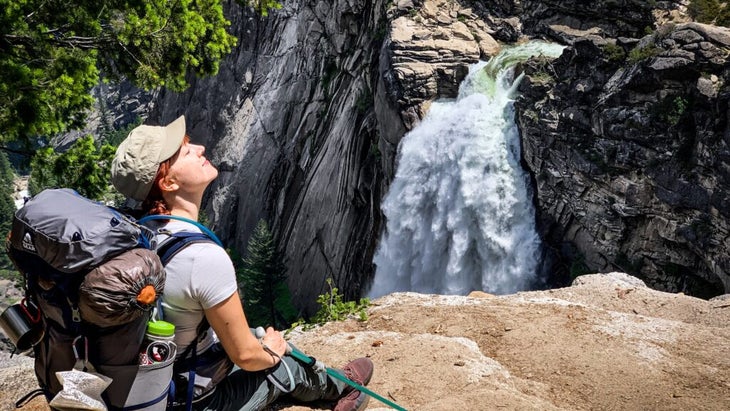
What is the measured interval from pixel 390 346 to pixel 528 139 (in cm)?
1684

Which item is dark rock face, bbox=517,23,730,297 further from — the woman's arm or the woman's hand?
the woman's arm

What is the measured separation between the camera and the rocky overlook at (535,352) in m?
5.20

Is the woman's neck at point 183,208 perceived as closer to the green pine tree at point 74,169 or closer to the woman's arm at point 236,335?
the woman's arm at point 236,335

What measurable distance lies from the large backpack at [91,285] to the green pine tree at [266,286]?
34033mm

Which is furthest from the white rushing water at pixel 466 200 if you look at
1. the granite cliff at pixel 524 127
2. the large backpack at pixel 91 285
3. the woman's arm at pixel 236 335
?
the large backpack at pixel 91 285

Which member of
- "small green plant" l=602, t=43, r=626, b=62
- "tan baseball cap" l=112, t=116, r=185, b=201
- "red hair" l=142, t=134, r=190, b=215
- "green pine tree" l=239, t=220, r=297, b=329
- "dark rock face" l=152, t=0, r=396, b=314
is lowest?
"green pine tree" l=239, t=220, r=297, b=329

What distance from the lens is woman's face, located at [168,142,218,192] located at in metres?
3.26

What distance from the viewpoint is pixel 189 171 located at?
3297 mm

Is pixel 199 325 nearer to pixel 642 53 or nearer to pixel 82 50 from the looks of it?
pixel 82 50

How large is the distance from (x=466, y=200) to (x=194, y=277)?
2040 cm

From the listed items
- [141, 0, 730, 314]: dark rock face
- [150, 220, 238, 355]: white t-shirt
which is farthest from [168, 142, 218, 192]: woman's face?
[141, 0, 730, 314]: dark rock face

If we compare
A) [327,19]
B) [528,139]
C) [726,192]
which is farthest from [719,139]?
[327,19]

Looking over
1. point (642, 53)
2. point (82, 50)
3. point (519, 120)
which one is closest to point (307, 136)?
point (519, 120)

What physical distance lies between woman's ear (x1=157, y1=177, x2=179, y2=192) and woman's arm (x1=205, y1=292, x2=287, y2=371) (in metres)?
0.76
